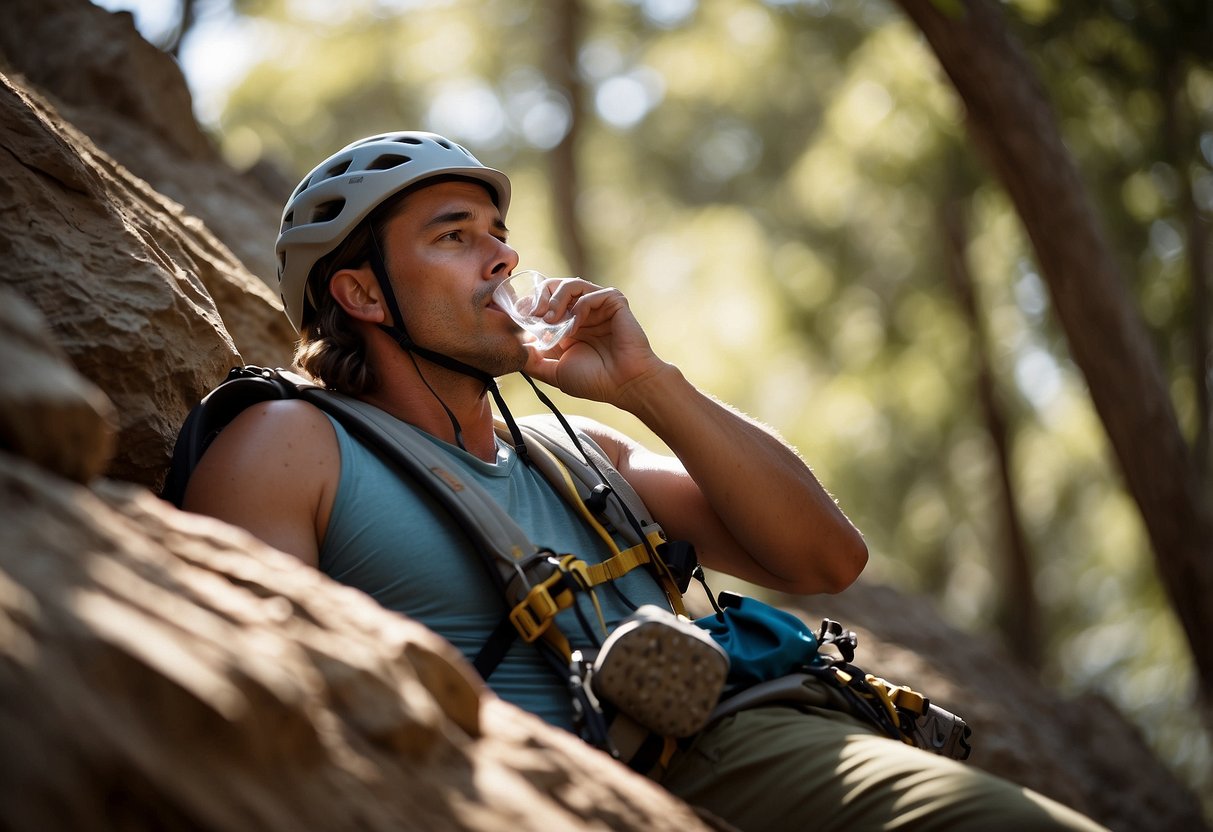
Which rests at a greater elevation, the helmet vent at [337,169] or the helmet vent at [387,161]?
the helmet vent at [387,161]

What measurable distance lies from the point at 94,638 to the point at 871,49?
11.2 metres

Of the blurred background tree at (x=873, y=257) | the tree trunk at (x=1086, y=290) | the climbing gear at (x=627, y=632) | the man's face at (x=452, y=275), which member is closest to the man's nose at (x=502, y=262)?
the man's face at (x=452, y=275)

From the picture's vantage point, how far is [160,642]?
168 cm

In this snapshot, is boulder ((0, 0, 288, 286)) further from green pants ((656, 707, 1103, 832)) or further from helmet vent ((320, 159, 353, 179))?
green pants ((656, 707, 1103, 832))

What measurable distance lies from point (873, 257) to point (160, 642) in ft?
40.2

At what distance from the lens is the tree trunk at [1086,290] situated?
6566mm

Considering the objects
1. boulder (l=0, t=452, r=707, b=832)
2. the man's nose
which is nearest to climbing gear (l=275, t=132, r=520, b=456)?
the man's nose

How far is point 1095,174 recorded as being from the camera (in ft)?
34.4

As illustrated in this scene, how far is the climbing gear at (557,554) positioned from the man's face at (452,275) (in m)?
0.32

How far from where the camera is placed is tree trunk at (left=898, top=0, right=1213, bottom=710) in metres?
6.57

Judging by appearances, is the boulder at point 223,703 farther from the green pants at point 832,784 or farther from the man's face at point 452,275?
the man's face at point 452,275

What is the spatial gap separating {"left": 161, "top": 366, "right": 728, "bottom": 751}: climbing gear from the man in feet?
0.22

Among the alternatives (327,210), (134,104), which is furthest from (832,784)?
(134,104)

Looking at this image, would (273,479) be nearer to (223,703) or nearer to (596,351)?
(596,351)
